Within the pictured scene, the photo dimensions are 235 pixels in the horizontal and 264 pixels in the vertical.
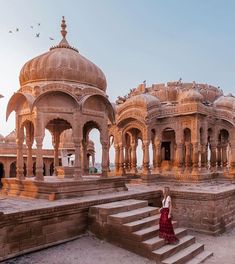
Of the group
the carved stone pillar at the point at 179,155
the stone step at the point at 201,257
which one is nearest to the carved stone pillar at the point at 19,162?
the stone step at the point at 201,257

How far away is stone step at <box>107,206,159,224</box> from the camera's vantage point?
7480 mm

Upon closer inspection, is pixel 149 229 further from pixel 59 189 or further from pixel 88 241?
pixel 59 189

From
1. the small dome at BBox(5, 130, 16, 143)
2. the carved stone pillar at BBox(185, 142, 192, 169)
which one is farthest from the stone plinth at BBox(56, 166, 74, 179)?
the small dome at BBox(5, 130, 16, 143)

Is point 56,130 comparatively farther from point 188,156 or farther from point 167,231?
point 188,156

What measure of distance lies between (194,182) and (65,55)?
9.08 meters

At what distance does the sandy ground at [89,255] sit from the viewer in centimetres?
656

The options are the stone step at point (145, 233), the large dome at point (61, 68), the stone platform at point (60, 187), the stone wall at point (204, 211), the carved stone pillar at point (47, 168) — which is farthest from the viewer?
the carved stone pillar at point (47, 168)

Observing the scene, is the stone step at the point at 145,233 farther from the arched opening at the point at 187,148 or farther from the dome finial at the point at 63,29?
the arched opening at the point at 187,148

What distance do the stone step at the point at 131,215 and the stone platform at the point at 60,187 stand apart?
207cm

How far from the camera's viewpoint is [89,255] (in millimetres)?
6938

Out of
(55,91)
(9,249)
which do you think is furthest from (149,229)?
(55,91)

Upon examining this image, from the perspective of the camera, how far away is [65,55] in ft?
35.7

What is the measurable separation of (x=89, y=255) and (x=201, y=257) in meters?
2.94

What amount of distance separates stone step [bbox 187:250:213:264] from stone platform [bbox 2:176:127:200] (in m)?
4.10
